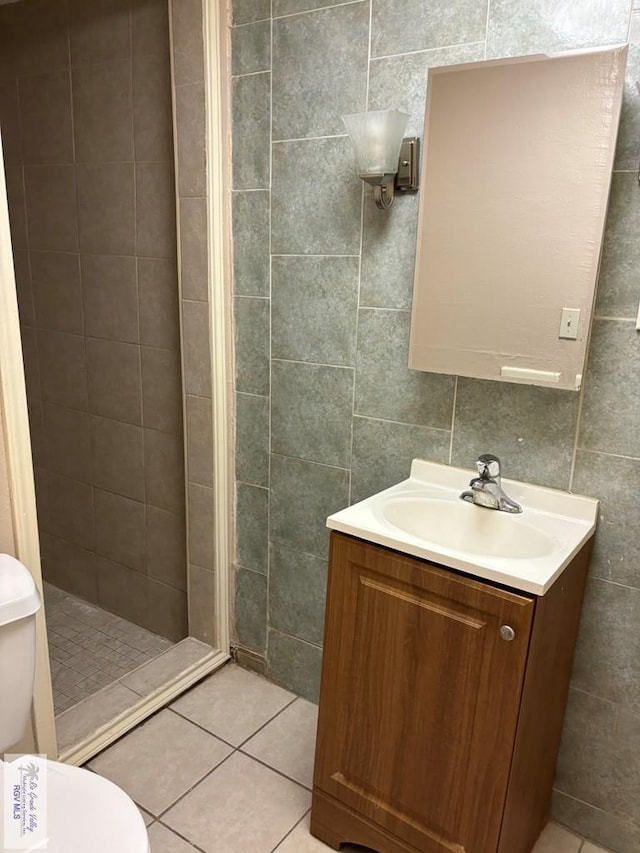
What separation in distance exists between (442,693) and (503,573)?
32 centimetres

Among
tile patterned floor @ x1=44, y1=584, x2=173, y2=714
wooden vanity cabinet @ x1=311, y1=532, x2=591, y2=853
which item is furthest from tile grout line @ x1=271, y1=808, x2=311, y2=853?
tile patterned floor @ x1=44, y1=584, x2=173, y2=714

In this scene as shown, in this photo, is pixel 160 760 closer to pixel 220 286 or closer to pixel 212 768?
pixel 212 768

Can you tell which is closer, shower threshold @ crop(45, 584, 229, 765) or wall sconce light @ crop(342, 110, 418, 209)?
wall sconce light @ crop(342, 110, 418, 209)

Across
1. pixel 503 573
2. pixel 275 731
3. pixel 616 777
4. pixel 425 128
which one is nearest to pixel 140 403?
pixel 275 731

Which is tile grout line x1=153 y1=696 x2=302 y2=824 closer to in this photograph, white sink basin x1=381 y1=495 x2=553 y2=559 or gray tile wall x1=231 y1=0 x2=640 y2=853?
gray tile wall x1=231 y1=0 x2=640 y2=853

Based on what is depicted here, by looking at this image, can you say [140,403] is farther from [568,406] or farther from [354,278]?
[568,406]

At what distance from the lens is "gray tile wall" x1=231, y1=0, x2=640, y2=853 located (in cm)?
143

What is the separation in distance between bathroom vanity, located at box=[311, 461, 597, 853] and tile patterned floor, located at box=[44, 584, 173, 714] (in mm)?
942

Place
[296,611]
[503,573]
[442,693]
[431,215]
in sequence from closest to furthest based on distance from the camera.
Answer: [503,573] → [442,693] → [431,215] → [296,611]

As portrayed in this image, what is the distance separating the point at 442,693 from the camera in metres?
1.33

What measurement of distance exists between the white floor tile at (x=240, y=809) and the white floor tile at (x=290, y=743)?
4cm

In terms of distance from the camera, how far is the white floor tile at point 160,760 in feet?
5.67

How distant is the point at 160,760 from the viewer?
183 centimetres

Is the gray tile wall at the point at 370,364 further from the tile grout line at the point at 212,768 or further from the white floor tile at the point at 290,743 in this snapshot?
the tile grout line at the point at 212,768
